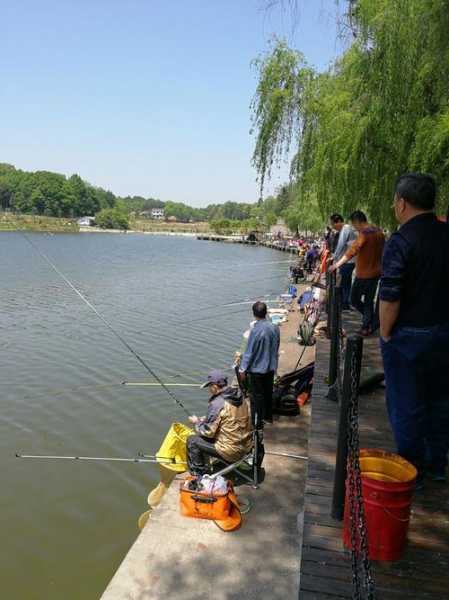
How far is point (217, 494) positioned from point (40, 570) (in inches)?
102

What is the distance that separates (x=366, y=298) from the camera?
23.5 feet

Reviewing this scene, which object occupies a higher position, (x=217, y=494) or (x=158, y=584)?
(x=217, y=494)

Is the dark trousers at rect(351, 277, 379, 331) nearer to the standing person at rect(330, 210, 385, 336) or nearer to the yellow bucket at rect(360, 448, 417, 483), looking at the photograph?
the standing person at rect(330, 210, 385, 336)

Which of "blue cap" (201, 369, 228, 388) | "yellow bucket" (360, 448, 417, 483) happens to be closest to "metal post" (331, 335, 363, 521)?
"yellow bucket" (360, 448, 417, 483)

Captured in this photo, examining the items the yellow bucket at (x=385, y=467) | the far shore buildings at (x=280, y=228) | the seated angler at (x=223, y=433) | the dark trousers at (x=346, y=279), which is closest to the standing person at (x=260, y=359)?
the seated angler at (x=223, y=433)

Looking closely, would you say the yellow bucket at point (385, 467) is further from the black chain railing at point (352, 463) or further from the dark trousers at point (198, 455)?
the dark trousers at point (198, 455)

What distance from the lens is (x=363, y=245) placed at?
696 cm

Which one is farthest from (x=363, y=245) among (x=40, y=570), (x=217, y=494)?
(x=40, y=570)

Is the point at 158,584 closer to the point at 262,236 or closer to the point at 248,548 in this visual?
the point at 248,548

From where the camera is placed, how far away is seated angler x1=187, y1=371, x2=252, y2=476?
5.99m

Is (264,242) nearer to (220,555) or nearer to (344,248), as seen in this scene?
(344,248)

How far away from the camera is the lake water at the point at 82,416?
643 centimetres

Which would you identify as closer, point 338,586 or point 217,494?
point 338,586

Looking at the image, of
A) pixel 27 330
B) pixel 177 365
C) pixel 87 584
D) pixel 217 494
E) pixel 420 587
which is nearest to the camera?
pixel 420 587
